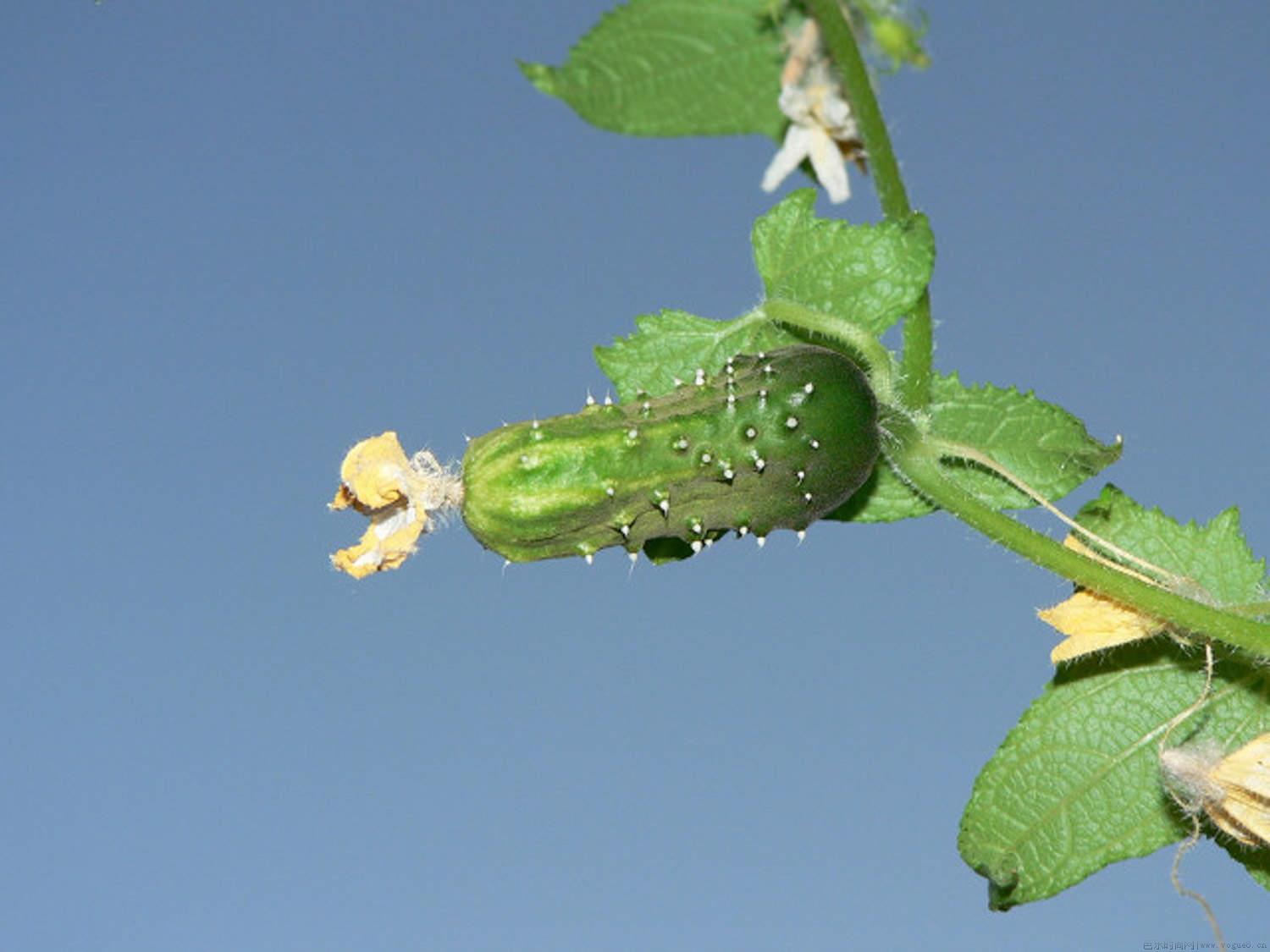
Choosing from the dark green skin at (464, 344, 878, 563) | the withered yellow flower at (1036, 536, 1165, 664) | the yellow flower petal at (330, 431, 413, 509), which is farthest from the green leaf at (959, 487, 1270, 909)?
the yellow flower petal at (330, 431, 413, 509)

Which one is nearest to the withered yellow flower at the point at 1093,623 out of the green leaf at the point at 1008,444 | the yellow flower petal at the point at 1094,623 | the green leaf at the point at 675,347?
the yellow flower petal at the point at 1094,623

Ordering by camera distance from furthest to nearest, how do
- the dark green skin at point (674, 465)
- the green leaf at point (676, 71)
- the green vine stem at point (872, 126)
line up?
the green leaf at point (676, 71)
the green vine stem at point (872, 126)
the dark green skin at point (674, 465)

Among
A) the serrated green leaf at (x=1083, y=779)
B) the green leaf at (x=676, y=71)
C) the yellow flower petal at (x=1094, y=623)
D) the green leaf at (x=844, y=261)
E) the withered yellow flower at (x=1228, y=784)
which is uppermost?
the green leaf at (x=676, y=71)

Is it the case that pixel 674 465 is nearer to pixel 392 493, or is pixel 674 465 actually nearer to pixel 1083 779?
pixel 392 493

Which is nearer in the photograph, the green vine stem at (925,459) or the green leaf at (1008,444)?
the green vine stem at (925,459)

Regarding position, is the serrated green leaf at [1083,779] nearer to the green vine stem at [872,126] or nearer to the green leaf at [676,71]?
the green vine stem at [872,126]

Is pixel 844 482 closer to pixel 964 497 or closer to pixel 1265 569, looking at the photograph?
pixel 964 497

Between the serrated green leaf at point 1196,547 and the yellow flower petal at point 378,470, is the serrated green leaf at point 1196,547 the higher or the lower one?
the lower one
